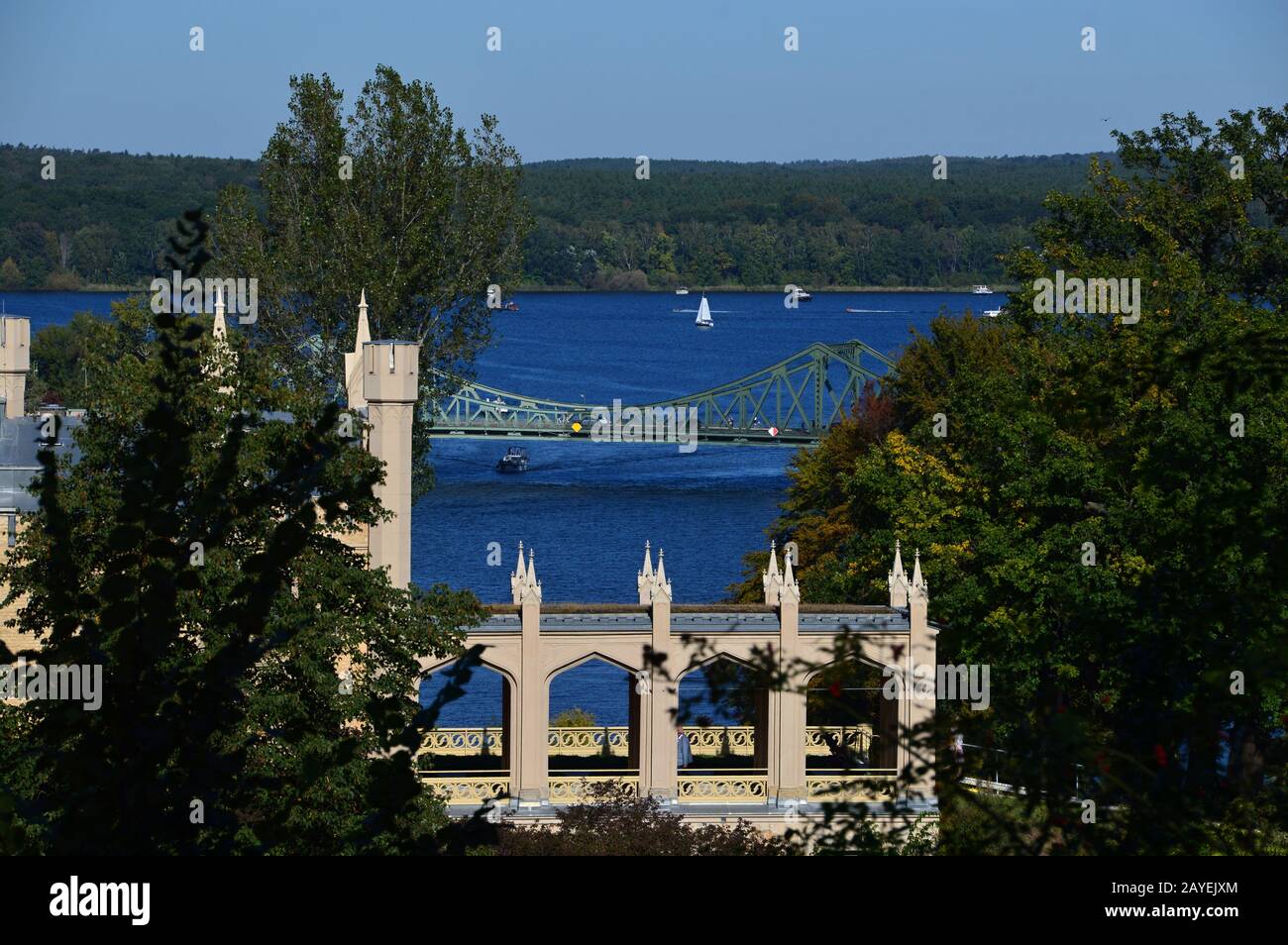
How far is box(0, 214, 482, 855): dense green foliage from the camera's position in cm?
1252

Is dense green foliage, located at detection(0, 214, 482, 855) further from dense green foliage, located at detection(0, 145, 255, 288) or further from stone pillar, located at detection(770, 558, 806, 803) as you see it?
dense green foliage, located at detection(0, 145, 255, 288)

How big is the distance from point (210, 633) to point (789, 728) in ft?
40.8

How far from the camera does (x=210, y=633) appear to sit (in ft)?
72.3

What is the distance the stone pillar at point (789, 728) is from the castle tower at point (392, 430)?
5.82 meters

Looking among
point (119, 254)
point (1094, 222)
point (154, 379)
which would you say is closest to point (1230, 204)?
point (1094, 222)

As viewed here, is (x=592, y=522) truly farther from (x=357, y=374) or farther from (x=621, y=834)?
(x=621, y=834)

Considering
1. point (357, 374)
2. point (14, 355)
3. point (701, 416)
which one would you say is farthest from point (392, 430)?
point (701, 416)

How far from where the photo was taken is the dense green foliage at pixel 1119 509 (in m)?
11.8

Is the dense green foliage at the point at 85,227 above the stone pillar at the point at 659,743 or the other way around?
above

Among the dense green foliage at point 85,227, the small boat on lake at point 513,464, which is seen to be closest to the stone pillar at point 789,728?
the small boat on lake at point 513,464

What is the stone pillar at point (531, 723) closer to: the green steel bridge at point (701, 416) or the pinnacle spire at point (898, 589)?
the pinnacle spire at point (898, 589)

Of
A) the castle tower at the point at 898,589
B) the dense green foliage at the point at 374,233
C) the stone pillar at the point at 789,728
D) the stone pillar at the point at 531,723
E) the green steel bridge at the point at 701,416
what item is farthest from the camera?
the green steel bridge at the point at 701,416
